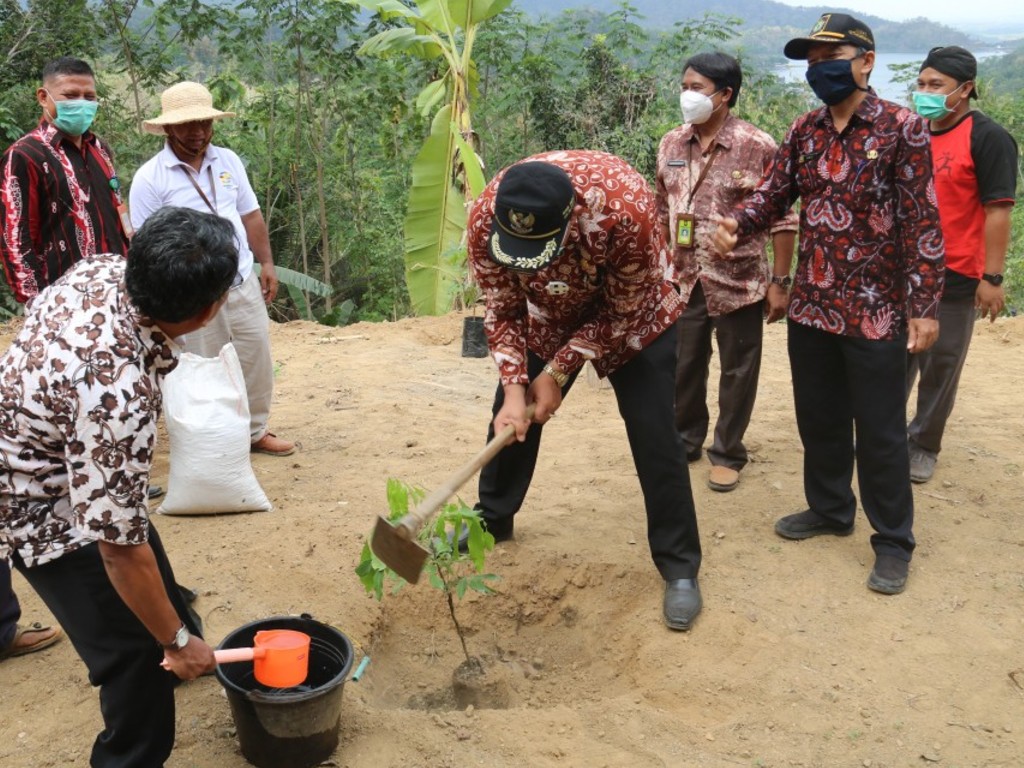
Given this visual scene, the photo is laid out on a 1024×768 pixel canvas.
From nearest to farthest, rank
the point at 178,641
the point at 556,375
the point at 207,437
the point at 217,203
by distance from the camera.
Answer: the point at 178,641 < the point at 556,375 < the point at 207,437 < the point at 217,203

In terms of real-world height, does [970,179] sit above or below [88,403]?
above

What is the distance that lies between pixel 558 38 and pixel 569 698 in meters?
9.73

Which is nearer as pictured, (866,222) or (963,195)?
(866,222)

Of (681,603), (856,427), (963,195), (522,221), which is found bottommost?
(681,603)

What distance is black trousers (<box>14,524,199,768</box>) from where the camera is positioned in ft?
6.99

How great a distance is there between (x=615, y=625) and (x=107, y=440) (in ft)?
6.91

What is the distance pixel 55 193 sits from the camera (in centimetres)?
369

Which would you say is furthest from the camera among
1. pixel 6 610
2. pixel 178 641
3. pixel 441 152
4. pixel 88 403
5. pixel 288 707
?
pixel 441 152

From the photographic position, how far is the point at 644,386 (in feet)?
10.2

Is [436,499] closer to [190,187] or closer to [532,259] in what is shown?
[532,259]

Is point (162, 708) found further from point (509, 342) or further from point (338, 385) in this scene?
point (338, 385)

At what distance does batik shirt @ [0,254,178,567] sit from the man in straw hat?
1.88 m

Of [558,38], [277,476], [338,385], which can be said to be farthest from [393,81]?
[277,476]

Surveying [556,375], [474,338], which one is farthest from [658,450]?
[474,338]
